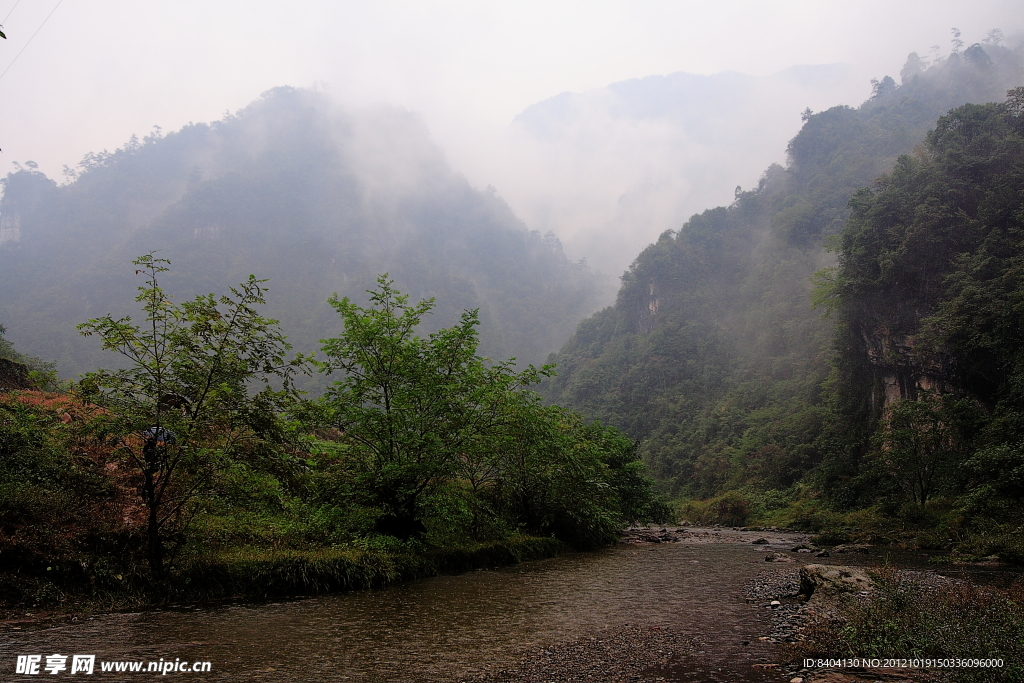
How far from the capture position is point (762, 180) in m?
135

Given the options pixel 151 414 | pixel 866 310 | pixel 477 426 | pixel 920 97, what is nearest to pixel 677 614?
pixel 477 426

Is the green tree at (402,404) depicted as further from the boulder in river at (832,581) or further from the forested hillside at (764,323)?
the forested hillside at (764,323)

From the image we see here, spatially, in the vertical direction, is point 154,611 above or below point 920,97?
below

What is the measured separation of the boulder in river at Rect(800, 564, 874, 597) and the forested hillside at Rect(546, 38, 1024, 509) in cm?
3096

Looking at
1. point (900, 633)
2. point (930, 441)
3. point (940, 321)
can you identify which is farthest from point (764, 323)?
point (900, 633)

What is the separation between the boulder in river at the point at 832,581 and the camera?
1098 cm

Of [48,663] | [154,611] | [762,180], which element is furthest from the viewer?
[762,180]

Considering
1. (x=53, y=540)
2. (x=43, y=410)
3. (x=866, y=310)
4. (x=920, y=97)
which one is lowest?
(x=53, y=540)

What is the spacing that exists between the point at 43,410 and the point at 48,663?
26.9 feet

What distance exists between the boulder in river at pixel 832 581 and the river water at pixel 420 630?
1.52 metres

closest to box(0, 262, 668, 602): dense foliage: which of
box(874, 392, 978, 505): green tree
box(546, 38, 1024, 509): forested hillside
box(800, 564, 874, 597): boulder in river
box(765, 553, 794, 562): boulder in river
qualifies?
box(800, 564, 874, 597): boulder in river

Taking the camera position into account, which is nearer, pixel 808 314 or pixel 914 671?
pixel 914 671

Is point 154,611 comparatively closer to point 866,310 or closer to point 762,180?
point 866,310

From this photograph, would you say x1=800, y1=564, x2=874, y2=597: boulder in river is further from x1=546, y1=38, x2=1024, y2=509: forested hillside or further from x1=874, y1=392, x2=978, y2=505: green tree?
x1=546, y1=38, x2=1024, y2=509: forested hillside
